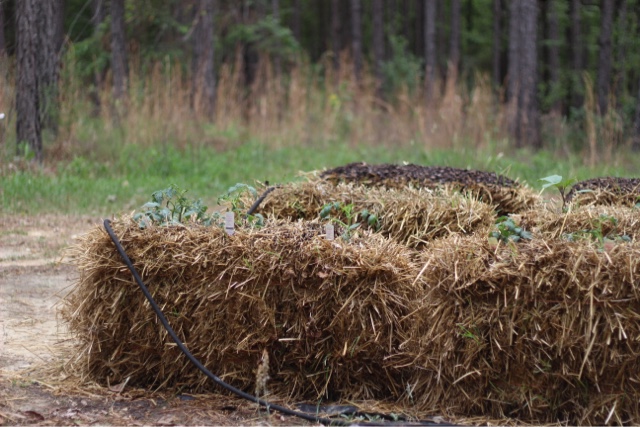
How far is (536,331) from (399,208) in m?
1.80

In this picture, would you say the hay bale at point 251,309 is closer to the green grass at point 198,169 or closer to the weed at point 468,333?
the weed at point 468,333

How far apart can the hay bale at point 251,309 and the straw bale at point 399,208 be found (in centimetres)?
113

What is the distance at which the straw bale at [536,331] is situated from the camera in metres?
2.78

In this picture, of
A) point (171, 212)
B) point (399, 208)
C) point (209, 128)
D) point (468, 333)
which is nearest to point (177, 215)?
point (171, 212)

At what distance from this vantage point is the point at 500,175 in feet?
18.3

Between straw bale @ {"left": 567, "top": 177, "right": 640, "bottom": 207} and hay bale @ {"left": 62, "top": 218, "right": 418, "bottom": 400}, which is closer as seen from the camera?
hay bale @ {"left": 62, "top": 218, "right": 418, "bottom": 400}

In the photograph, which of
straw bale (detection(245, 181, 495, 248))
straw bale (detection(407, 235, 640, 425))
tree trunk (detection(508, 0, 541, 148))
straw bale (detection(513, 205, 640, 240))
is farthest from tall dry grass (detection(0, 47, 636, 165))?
straw bale (detection(407, 235, 640, 425))

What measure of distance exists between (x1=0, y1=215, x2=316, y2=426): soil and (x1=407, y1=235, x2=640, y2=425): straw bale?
28.7 inches

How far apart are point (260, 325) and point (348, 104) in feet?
32.8

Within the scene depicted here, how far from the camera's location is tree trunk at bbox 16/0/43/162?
8.48 meters

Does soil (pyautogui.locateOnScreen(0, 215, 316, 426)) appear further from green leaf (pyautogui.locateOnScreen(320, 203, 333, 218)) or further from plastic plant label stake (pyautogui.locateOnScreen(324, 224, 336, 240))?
green leaf (pyautogui.locateOnScreen(320, 203, 333, 218))

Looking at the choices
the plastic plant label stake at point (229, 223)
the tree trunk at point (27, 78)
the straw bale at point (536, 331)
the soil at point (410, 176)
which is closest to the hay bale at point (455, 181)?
the soil at point (410, 176)

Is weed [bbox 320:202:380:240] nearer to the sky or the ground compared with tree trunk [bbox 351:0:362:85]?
nearer to the ground

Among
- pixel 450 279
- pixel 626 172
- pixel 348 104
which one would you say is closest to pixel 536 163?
pixel 626 172
